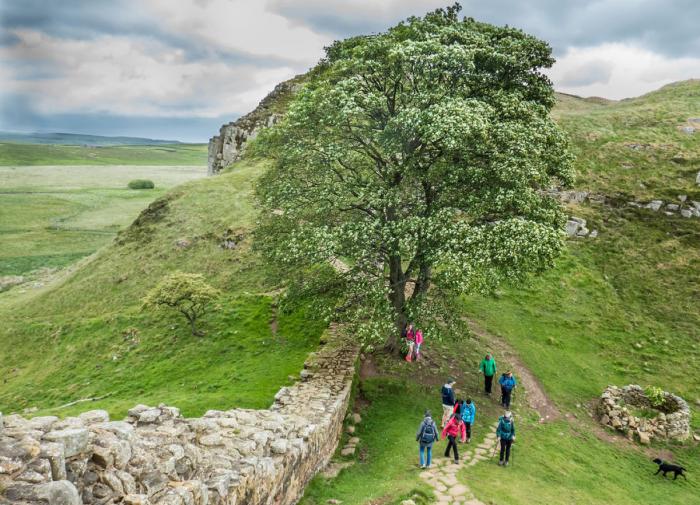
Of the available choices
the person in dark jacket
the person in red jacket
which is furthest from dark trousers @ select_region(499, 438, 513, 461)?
the person in dark jacket

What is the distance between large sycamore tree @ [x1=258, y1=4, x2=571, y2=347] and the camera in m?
23.1

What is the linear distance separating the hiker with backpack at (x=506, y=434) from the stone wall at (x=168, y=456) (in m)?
7.39

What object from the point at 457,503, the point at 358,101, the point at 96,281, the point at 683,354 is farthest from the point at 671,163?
the point at 96,281

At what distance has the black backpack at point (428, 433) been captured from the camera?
18672 mm

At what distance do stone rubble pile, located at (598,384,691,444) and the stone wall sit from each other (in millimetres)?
17400

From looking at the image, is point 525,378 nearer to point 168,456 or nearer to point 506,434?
point 506,434

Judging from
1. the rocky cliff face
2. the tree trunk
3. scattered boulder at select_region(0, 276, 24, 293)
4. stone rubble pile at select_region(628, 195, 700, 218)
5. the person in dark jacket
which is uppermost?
the rocky cliff face

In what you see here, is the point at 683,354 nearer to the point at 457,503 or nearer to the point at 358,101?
the point at 457,503

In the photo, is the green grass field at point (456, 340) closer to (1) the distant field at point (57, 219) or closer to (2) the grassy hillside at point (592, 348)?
(2) the grassy hillside at point (592, 348)

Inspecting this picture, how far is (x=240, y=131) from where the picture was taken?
89.4 metres

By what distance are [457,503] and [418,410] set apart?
29.6ft

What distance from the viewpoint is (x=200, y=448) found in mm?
14023

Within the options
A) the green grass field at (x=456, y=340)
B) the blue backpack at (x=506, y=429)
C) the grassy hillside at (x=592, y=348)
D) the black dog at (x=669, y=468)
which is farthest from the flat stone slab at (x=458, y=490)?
the black dog at (x=669, y=468)

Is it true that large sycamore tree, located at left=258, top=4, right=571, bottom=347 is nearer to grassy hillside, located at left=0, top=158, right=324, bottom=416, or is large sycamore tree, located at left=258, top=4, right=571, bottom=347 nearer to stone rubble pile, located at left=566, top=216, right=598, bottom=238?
grassy hillside, located at left=0, top=158, right=324, bottom=416
